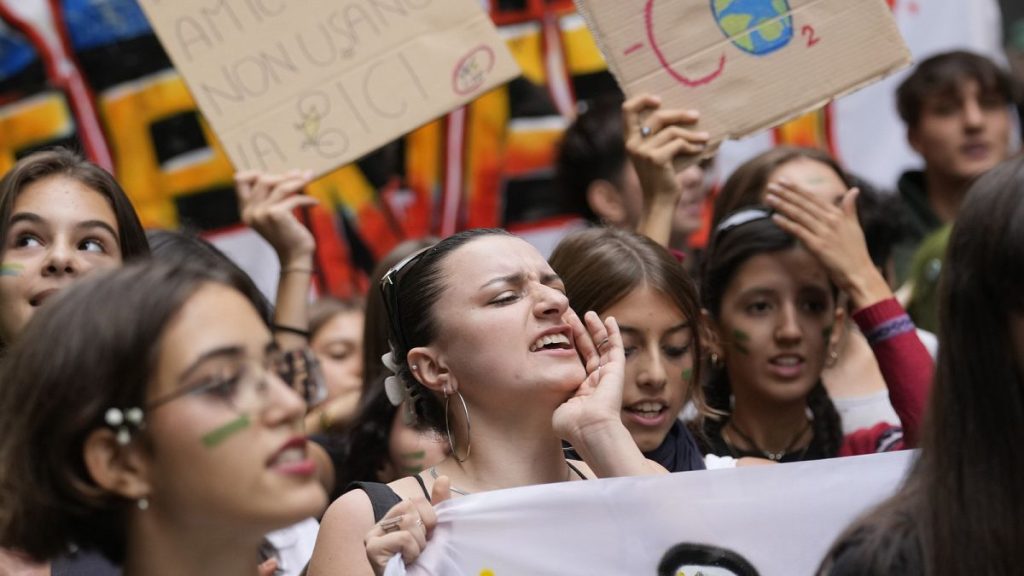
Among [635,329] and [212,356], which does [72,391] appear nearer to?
[212,356]

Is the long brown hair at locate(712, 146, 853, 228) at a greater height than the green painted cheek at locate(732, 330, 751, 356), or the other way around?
the long brown hair at locate(712, 146, 853, 228)

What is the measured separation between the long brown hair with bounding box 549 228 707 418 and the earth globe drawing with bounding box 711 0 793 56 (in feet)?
1.89

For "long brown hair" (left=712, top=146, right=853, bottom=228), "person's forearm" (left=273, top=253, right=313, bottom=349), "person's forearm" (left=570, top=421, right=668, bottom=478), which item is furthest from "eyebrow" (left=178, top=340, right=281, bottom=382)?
"long brown hair" (left=712, top=146, right=853, bottom=228)

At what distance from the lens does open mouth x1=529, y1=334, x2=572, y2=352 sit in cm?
294

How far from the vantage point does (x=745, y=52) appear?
146 inches

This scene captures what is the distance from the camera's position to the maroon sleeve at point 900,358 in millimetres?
3404

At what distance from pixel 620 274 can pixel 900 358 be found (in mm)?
665

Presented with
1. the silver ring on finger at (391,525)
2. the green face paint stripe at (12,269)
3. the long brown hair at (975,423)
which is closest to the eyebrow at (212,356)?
the silver ring on finger at (391,525)

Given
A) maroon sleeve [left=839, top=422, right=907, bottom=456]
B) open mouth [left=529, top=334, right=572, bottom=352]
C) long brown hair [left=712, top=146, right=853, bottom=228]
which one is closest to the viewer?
open mouth [left=529, top=334, right=572, bottom=352]

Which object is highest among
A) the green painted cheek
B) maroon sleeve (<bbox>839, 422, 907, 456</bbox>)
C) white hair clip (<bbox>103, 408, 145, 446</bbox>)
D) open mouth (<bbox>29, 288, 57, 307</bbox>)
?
white hair clip (<bbox>103, 408, 145, 446</bbox>)

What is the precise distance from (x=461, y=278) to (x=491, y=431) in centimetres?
31

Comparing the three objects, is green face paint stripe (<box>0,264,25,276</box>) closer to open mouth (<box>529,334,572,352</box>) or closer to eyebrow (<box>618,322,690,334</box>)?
open mouth (<box>529,334,572,352</box>)

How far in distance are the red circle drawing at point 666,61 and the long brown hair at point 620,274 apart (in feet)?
1.50

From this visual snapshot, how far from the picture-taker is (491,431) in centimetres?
296
